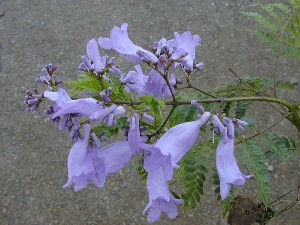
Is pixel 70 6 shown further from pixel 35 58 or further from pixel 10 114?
pixel 10 114

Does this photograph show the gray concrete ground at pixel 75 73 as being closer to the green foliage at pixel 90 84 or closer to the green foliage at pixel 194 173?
the green foliage at pixel 194 173

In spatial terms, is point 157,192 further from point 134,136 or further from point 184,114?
point 184,114

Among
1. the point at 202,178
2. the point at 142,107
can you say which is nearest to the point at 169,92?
the point at 142,107

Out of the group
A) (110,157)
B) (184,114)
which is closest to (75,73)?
(184,114)

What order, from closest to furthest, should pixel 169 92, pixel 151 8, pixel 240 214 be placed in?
1. pixel 169 92
2. pixel 240 214
3. pixel 151 8

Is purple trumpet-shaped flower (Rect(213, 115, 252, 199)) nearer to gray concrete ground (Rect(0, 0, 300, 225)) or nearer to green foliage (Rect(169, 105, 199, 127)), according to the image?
green foliage (Rect(169, 105, 199, 127))

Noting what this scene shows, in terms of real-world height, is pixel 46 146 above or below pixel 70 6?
below
